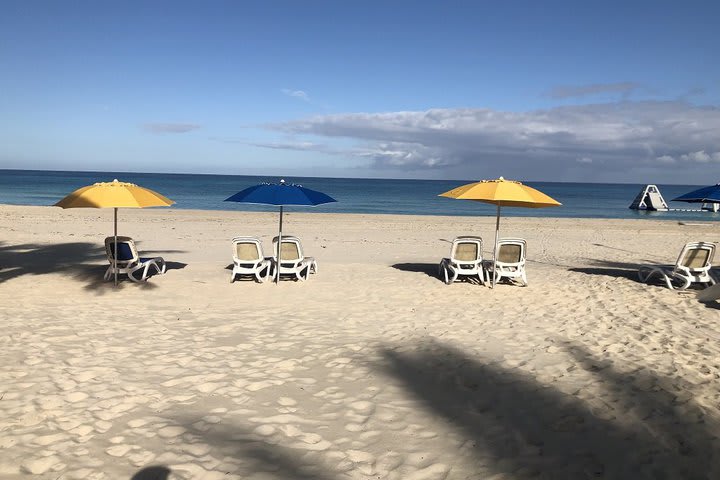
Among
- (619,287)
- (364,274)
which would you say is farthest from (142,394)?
(619,287)

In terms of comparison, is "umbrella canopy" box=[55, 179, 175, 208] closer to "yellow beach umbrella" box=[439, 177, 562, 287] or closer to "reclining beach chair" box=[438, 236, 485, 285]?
"yellow beach umbrella" box=[439, 177, 562, 287]

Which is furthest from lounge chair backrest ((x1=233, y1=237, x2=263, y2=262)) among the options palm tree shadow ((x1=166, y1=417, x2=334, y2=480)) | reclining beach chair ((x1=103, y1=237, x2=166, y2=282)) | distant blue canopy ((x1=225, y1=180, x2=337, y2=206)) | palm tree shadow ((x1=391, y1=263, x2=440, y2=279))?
palm tree shadow ((x1=166, y1=417, x2=334, y2=480))

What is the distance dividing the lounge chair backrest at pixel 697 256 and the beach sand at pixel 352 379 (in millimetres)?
593

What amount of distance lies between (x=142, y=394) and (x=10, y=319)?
129 inches

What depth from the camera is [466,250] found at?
9.34 metres

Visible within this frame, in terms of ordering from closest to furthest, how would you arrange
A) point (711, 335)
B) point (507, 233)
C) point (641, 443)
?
point (641, 443)
point (711, 335)
point (507, 233)

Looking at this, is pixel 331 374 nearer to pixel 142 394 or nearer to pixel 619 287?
pixel 142 394

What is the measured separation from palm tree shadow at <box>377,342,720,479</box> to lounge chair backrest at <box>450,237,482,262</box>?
4.18 metres

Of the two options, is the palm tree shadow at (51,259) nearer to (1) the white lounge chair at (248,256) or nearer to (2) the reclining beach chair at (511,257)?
(1) the white lounge chair at (248,256)

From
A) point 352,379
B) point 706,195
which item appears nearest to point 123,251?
point 352,379

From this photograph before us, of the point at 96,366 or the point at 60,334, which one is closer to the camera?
the point at 96,366

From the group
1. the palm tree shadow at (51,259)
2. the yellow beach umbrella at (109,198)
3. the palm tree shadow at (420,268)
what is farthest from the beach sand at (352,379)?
the yellow beach umbrella at (109,198)

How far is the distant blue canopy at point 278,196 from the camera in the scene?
879 cm

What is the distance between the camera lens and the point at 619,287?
9.27m
